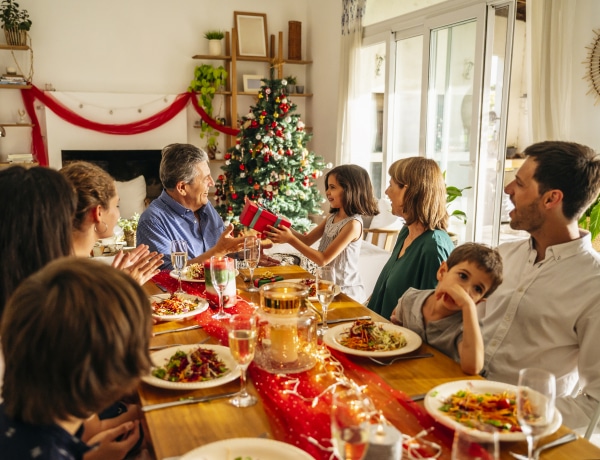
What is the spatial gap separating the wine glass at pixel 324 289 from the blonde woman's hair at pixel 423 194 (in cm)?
71

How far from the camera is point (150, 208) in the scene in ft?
9.55

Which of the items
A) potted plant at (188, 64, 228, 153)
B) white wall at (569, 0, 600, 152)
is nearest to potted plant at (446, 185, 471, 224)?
white wall at (569, 0, 600, 152)

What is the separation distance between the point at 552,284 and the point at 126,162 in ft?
18.7

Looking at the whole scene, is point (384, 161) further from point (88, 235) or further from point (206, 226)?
point (88, 235)

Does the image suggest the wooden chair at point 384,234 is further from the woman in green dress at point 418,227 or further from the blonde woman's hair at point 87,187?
the blonde woman's hair at point 87,187

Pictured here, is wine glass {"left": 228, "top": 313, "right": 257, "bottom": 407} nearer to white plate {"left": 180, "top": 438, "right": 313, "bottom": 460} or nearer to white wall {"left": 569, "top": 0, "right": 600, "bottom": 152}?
white plate {"left": 180, "top": 438, "right": 313, "bottom": 460}

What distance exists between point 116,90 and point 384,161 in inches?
132

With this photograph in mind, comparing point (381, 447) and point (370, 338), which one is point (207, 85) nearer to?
point (370, 338)

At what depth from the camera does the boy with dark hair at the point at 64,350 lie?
3.06ft

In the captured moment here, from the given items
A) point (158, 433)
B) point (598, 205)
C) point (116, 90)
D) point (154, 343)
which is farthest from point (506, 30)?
point (116, 90)

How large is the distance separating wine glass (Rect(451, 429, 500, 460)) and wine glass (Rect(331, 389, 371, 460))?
15cm

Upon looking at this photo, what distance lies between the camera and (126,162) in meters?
6.53

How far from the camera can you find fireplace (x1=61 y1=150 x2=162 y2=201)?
6.38 meters

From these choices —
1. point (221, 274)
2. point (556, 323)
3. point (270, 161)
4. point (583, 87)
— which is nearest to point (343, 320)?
point (221, 274)
